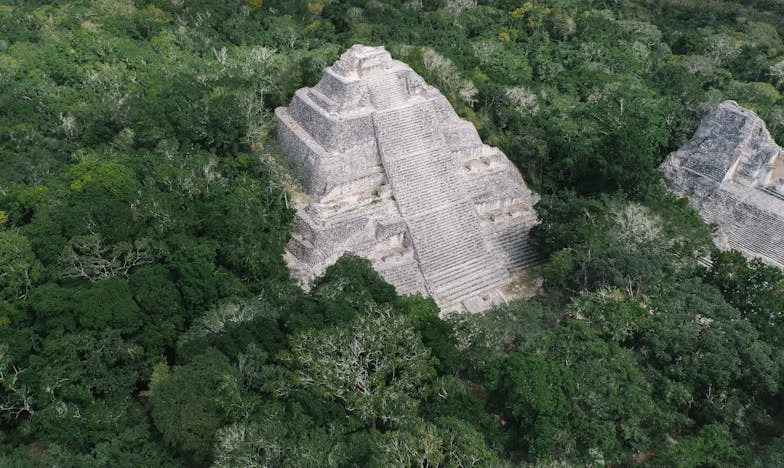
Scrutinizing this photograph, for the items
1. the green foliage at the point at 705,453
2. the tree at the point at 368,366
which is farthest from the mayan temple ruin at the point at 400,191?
the green foliage at the point at 705,453

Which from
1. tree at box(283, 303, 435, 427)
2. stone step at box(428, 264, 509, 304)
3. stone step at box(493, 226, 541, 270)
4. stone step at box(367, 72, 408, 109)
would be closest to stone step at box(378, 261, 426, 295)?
stone step at box(428, 264, 509, 304)

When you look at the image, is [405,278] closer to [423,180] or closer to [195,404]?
[423,180]

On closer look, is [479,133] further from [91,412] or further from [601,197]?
[91,412]

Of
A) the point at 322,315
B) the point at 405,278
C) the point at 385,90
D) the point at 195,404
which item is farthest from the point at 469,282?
the point at 195,404

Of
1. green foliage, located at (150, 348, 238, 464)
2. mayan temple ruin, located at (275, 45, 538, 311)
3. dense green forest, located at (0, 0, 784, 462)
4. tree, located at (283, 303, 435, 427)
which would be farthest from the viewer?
mayan temple ruin, located at (275, 45, 538, 311)

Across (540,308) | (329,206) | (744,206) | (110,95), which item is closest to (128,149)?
(110,95)

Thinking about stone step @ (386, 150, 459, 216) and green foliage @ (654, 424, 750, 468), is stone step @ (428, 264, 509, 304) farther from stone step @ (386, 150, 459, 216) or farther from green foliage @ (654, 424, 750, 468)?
green foliage @ (654, 424, 750, 468)
